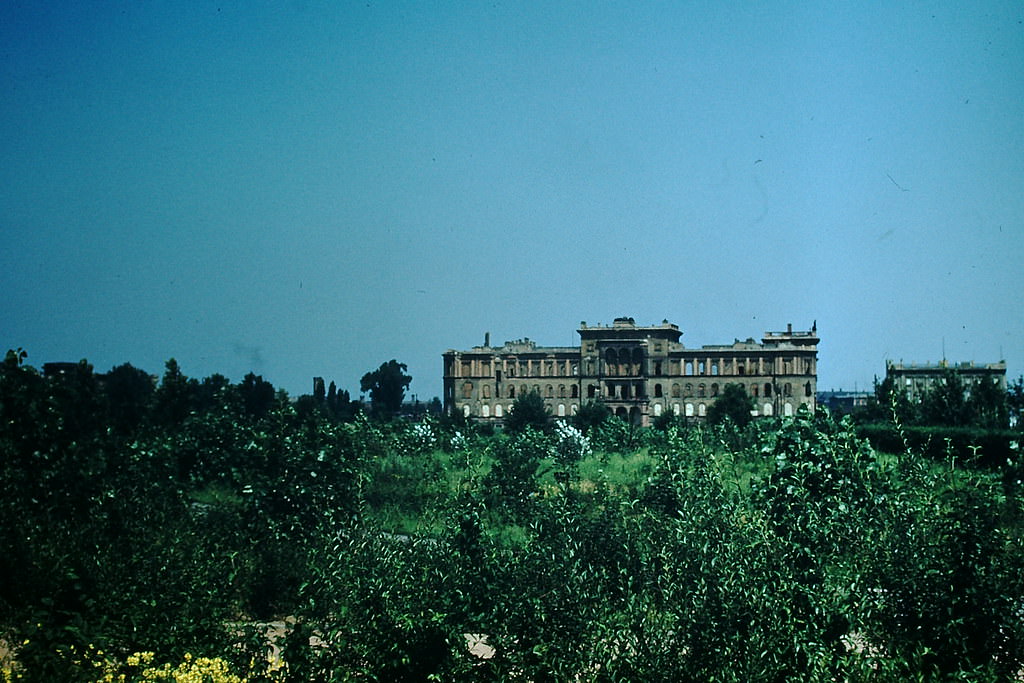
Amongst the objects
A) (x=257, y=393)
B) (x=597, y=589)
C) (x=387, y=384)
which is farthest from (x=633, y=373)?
(x=597, y=589)

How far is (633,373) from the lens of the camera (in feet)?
305

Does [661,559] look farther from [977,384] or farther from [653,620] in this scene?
[977,384]

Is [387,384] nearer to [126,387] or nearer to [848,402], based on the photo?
[126,387]

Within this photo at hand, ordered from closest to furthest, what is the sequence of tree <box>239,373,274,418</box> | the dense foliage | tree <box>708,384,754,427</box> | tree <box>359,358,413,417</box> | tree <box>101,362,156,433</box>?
the dense foliage → tree <box>101,362,156,433</box> → tree <box>239,373,274,418</box> → tree <box>708,384,754,427</box> → tree <box>359,358,413,417</box>

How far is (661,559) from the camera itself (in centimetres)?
933

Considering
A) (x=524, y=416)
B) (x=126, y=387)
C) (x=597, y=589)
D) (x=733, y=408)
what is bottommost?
(x=597, y=589)

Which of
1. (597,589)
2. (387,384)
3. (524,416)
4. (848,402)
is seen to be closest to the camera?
(597,589)

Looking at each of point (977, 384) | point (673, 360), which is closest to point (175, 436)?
point (977, 384)

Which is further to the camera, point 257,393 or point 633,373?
point 633,373

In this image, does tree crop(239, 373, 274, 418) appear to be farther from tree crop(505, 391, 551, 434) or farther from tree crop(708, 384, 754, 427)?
tree crop(708, 384, 754, 427)

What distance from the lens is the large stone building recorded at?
90500 millimetres

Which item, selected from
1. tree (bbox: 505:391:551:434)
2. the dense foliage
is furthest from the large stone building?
the dense foliage

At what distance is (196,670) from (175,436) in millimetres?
18977

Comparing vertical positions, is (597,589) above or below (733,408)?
below
